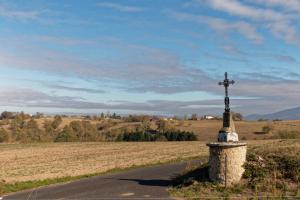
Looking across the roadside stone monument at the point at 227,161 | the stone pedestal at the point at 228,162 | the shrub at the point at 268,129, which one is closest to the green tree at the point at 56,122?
the shrub at the point at 268,129

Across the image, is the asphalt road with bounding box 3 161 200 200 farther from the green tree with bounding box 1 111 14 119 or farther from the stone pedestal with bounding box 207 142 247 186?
the green tree with bounding box 1 111 14 119

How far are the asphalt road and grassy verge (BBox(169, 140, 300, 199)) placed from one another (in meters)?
0.92

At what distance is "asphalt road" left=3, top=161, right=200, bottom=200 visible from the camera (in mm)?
18938

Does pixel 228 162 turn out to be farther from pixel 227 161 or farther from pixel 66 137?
pixel 66 137

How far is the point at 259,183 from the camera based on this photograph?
18.4 meters

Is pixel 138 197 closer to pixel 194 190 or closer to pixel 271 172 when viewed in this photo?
pixel 194 190

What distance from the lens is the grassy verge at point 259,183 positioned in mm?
17406

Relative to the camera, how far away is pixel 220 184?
1900cm

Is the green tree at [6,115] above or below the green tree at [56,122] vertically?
above

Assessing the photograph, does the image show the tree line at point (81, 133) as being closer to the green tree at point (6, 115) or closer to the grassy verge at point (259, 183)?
the green tree at point (6, 115)

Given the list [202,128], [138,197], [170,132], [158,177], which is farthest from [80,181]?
[202,128]

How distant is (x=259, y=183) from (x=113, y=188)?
5949mm

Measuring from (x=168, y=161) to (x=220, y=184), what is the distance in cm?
1434

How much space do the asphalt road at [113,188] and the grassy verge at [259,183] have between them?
0.92 meters
